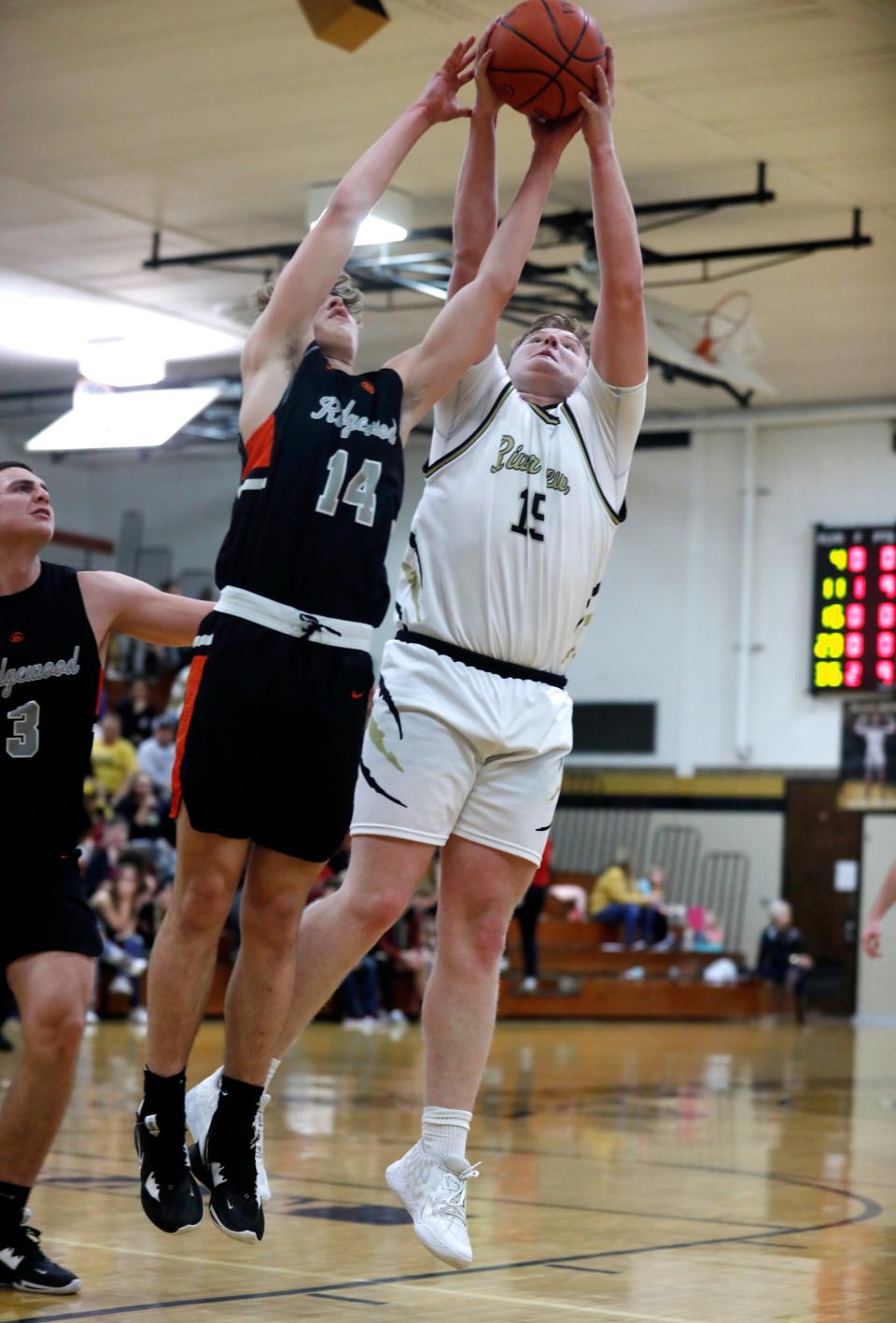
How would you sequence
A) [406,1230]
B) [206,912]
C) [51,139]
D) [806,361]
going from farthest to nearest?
[806,361], [51,139], [406,1230], [206,912]

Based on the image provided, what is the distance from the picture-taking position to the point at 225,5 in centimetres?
1262

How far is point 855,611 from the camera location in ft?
72.6

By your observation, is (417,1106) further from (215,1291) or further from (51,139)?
(51,139)

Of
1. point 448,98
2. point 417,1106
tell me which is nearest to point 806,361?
point 417,1106

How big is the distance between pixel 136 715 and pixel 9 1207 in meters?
15.4

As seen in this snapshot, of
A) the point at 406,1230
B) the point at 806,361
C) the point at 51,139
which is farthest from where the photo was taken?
the point at 806,361

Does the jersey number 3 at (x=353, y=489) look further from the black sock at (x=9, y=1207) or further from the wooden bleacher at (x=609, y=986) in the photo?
the wooden bleacher at (x=609, y=986)

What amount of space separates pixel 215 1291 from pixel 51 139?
12.8m

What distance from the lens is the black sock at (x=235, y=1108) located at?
4.08m

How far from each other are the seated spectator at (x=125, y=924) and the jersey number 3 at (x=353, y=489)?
1153 cm

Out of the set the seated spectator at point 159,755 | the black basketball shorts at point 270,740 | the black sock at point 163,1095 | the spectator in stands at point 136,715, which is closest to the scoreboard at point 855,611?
the spectator in stands at point 136,715

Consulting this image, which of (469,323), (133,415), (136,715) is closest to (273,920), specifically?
(469,323)

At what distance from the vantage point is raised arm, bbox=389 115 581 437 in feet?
13.9

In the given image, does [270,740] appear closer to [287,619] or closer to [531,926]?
[287,619]
